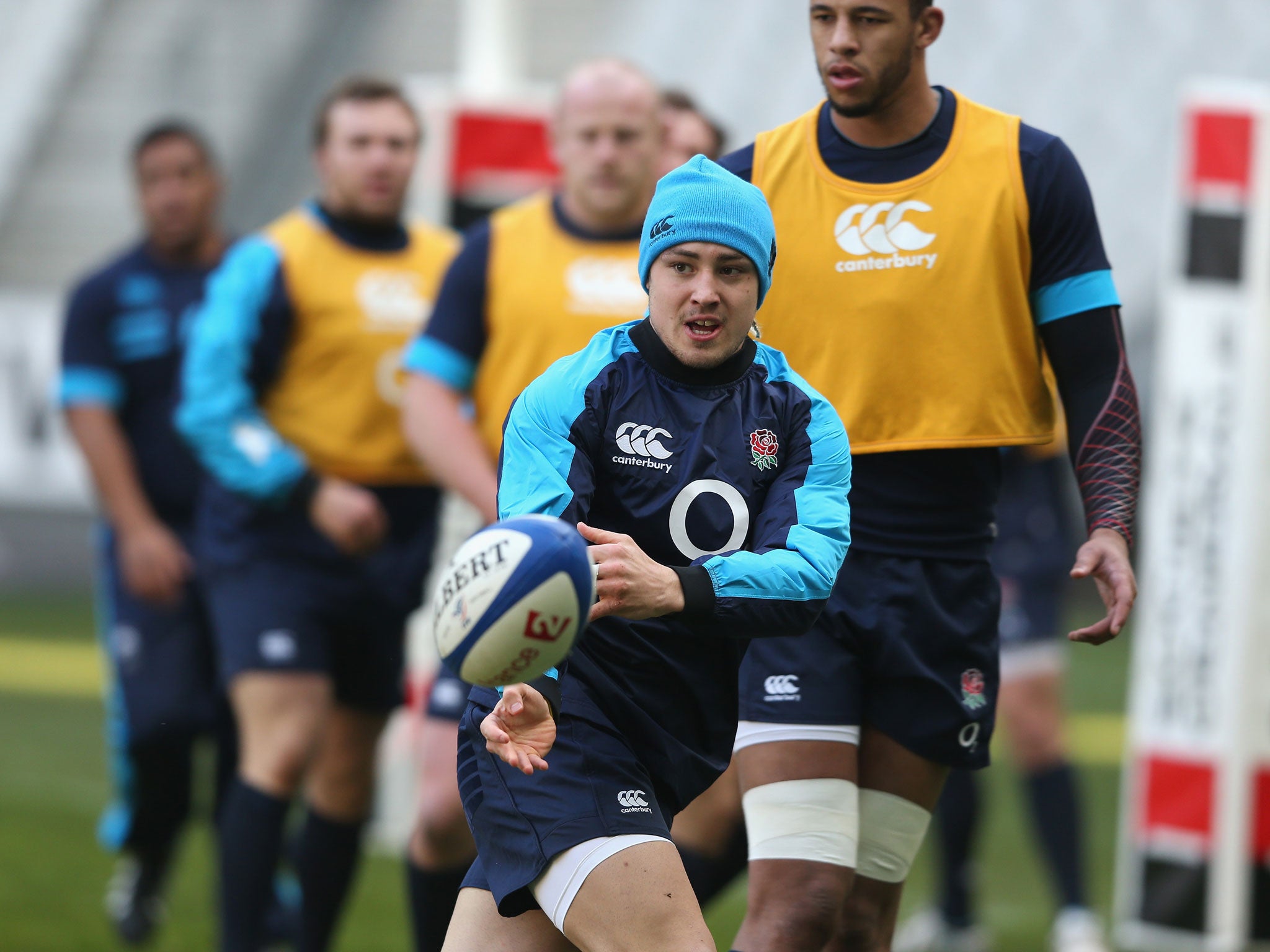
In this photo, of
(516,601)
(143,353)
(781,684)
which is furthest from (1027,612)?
(516,601)

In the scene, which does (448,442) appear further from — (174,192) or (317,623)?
(174,192)

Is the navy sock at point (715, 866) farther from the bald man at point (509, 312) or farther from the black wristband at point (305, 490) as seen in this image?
the black wristband at point (305, 490)

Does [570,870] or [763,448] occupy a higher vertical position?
[763,448]

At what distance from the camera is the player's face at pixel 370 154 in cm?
566

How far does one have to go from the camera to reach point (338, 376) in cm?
561

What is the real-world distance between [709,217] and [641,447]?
40 cm

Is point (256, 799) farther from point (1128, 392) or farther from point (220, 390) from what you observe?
point (1128, 392)

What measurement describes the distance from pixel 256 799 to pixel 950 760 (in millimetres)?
→ 2233

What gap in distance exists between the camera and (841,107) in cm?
363

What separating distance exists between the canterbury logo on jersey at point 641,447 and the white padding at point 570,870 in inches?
23.8

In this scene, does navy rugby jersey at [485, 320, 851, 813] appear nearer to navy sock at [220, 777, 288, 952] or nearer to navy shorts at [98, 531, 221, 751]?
navy sock at [220, 777, 288, 952]

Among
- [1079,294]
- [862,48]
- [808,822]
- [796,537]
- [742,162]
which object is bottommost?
[808,822]

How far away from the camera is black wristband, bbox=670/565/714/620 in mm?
3047

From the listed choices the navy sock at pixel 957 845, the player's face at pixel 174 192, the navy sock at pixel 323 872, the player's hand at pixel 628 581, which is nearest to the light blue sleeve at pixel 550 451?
the player's hand at pixel 628 581
